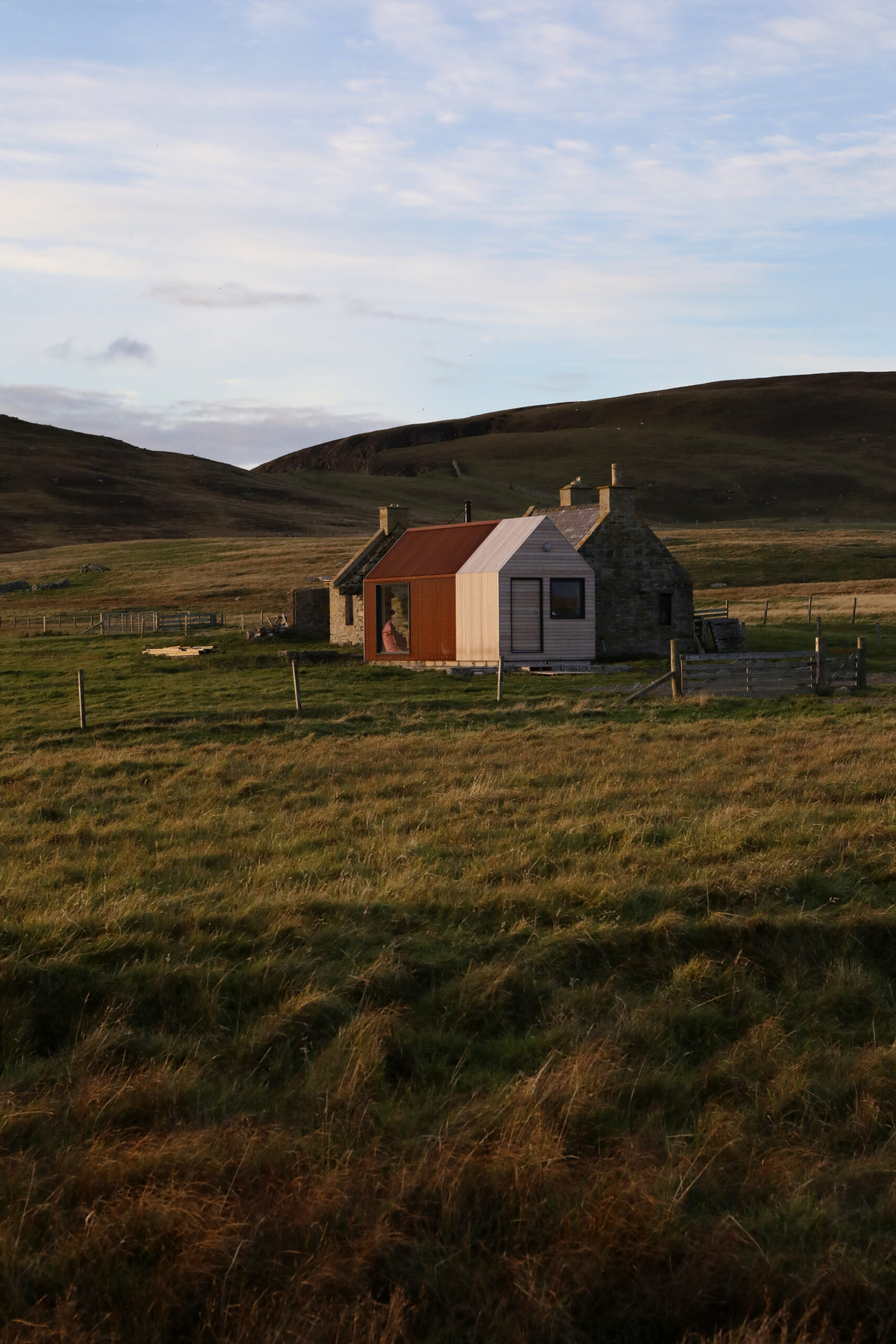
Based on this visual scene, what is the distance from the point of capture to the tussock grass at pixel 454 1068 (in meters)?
4.66

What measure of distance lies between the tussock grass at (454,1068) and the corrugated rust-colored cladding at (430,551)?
2659cm

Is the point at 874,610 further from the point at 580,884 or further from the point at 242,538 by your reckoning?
the point at 242,538

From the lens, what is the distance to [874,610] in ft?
174

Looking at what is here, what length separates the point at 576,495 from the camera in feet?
144

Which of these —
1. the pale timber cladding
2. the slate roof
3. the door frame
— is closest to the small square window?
the pale timber cladding

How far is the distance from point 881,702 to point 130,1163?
72.6 feet

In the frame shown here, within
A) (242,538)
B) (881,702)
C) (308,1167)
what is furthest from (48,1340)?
(242,538)

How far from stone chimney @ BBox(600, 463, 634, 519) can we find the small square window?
3.10m

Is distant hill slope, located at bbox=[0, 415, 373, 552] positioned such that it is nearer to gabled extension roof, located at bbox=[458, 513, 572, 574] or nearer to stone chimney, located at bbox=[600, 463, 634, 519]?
stone chimney, located at bbox=[600, 463, 634, 519]

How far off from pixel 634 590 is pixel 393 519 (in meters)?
11.1

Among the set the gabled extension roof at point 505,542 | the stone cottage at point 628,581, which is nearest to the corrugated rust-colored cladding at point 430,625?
the gabled extension roof at point 505,542

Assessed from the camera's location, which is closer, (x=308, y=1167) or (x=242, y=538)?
(x=308, y=1167)

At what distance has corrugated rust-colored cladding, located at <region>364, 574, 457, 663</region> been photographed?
128ft

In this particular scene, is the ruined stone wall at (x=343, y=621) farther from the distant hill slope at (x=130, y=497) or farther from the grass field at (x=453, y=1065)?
the distant hill slope at (x=130, y=497)
